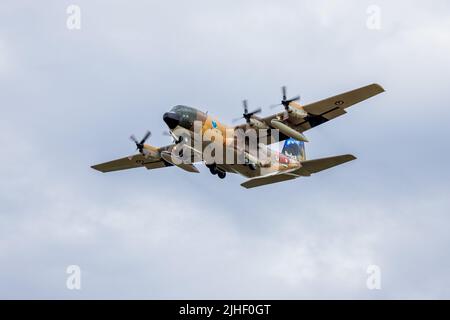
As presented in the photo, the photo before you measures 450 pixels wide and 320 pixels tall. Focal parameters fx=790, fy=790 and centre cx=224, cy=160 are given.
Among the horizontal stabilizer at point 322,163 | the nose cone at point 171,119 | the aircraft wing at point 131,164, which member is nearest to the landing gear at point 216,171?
the nose cone at point 171,119

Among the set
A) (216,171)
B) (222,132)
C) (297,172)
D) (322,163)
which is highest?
(222,132)

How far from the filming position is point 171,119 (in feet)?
A: 158

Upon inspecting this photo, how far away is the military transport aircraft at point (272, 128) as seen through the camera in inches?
1891

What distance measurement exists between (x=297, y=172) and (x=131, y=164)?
528 inches

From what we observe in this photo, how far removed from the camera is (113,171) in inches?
2341

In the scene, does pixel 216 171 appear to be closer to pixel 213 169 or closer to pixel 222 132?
pixel 213 169

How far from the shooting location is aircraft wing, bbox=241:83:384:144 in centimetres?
4634

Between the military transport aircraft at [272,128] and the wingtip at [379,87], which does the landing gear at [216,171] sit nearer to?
the military transport aircraft at [272,128]

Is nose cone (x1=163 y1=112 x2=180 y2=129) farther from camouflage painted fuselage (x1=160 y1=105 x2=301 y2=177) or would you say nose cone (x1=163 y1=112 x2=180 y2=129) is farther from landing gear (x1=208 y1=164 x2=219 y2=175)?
landing gear (x1=208 y1=164 x2=219 y2=175)

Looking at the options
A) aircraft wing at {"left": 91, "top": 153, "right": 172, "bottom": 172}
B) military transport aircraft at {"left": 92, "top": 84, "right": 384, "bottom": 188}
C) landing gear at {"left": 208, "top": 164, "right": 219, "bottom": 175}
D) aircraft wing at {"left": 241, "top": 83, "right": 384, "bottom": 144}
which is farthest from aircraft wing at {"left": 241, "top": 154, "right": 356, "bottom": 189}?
aircraft wing at {"left": 91, "top": 153, "right": 172, "bottom": 172}

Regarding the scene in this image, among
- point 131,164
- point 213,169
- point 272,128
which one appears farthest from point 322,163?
point 131,164

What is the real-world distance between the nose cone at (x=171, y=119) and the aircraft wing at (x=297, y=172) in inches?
256

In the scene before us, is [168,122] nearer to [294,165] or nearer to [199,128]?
[199,128]

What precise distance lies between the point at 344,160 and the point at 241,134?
273 inches
